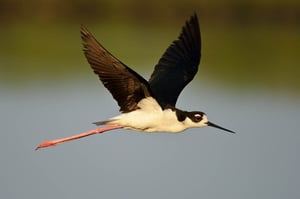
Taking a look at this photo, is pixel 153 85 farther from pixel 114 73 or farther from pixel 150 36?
pixel 150 36

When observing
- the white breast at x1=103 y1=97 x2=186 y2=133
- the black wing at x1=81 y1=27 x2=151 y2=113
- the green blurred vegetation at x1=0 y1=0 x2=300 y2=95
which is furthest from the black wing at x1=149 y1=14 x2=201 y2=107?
the green blurred vegetation at x1=0 y1=0 x2=300 y2=95

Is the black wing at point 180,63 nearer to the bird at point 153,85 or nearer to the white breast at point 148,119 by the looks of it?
the bird at point 153,85

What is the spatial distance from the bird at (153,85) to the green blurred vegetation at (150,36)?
6.59 metres

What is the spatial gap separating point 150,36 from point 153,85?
36.7 feet

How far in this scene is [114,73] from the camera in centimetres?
822

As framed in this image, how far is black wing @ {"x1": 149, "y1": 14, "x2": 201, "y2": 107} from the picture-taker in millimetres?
9766

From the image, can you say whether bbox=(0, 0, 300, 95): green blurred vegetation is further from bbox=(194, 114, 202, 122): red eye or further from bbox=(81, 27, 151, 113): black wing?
bbox=(81, 27, 151, 113): black wing

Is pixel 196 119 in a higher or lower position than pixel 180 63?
lower

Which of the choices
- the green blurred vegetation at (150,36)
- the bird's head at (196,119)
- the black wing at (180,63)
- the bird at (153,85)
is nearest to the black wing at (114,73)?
the bird at (153,85)

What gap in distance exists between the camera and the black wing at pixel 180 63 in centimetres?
977

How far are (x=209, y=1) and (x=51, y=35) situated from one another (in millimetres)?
4098

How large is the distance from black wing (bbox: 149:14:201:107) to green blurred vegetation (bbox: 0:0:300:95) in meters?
6.53

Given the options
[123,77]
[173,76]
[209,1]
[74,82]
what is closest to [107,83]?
[123,77]

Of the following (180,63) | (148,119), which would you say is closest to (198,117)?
(148,119)
